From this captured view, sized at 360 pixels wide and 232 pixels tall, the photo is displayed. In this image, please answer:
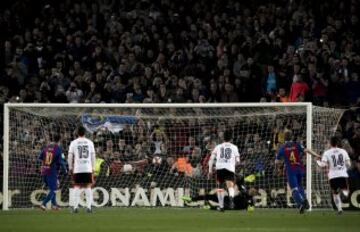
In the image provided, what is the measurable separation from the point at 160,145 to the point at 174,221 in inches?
249

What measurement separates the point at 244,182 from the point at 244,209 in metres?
1.25

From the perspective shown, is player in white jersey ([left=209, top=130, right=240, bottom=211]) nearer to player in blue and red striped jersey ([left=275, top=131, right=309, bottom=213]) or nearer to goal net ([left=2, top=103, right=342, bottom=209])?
player in blue and red striped jersey ([left=275, top=131, right=309, bottom=213])

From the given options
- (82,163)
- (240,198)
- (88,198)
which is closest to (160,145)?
(240,198)

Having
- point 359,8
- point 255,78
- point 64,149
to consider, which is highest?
point 359,8

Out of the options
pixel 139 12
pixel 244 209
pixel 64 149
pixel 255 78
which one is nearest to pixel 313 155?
pixel 244 209

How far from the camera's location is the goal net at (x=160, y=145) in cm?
2447

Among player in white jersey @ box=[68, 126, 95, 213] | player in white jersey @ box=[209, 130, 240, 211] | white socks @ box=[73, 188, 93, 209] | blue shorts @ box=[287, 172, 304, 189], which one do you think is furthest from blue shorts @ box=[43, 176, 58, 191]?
blue shorts @ box=[287, 172, 304, 189]

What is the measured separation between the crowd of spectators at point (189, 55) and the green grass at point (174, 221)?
3691mm

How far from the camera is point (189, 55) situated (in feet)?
91.1

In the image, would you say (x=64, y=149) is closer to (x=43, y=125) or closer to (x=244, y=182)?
(x=43, y=125)

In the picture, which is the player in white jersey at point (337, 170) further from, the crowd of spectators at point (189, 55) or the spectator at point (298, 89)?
the spectator at point (298, 89)

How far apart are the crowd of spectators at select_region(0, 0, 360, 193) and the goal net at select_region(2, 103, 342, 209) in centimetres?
25

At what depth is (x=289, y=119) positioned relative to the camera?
25.0 meters

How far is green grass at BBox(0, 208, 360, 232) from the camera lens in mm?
16922
